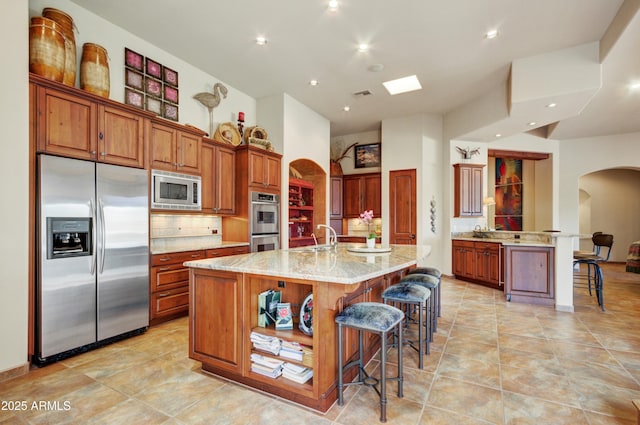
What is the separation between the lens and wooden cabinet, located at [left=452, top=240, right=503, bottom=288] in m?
5.44

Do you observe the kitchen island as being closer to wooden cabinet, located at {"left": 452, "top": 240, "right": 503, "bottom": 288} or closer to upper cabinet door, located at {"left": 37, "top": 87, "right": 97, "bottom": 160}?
upper cabinet door, located at {"left": 37, "top": 87, "right": 97, "bottom": 160}

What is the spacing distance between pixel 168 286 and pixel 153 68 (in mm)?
2761

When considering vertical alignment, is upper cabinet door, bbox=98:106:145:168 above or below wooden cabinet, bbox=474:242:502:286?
above

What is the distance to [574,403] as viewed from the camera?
2.08m

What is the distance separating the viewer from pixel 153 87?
12.9ft

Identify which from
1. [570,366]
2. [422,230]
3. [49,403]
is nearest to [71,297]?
[49,403]

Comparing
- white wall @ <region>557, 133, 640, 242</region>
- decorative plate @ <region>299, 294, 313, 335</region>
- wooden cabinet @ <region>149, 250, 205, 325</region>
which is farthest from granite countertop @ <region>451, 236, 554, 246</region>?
wooden cabinet @ <region>149, 250, 205, 325</region>

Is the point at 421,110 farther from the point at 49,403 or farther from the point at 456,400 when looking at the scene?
the point at 49,403

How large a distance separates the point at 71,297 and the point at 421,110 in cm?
625

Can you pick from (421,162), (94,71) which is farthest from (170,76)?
(421,162)

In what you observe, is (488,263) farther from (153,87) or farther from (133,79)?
(133,79)

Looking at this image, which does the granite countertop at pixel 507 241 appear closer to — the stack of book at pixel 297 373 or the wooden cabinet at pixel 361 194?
the wooden cabinet at pixel 361 194

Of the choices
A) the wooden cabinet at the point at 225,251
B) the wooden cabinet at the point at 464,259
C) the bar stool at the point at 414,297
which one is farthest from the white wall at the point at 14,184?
the wooden cabinet at the point at 464,259

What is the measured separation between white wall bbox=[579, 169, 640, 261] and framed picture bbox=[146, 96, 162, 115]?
11.2 metres
